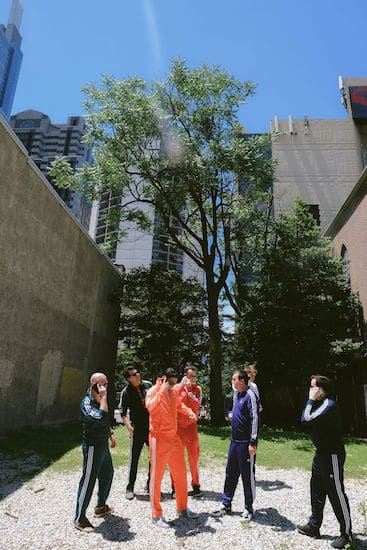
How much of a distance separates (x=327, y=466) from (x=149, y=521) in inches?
104

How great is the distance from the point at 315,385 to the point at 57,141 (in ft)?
479

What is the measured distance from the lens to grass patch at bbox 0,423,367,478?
30.5 ft

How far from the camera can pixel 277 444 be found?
1259 cm

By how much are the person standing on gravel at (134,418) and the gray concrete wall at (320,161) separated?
3637cm

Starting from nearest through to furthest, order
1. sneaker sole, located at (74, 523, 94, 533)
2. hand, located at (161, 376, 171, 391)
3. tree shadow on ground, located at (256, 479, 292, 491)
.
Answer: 1. sneaker sole, located at (74, 523, 94, 533)
2. hand, located at (161, 376, 171, 391)
3. tree shadow on ground, located at (256, 479, 292, 491)

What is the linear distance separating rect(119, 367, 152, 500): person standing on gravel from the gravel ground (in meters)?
0.49

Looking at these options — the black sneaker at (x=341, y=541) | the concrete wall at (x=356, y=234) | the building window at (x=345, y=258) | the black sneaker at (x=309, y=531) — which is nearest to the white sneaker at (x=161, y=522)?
the black sneaker at (x=309, y=531)

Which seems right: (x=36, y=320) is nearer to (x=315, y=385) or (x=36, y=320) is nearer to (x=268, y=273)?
(x=315, y=385)

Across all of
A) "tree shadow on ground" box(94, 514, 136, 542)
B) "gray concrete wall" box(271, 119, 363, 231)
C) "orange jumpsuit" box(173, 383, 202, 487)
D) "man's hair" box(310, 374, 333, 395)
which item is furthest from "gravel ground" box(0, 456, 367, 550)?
"gray concrete wall" box(271, 119, 363, 231)

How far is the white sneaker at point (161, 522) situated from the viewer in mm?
5211

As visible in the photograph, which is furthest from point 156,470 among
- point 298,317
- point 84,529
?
point 298,317

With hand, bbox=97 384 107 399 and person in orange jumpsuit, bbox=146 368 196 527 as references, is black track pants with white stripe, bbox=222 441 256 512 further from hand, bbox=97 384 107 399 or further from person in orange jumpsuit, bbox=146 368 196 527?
hand, bbox=97 384 107 399

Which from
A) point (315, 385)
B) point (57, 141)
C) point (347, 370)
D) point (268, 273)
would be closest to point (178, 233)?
point (268, 273)

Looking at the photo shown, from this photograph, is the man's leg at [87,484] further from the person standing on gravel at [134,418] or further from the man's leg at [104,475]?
the person standing on gravel at [134,418]
